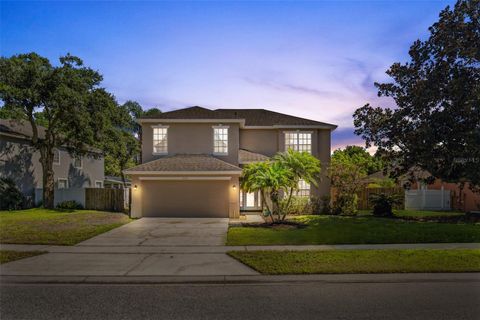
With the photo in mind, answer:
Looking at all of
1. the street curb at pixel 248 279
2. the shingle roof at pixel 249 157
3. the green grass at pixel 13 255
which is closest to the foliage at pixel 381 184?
the shingle roof at pixel 249 157

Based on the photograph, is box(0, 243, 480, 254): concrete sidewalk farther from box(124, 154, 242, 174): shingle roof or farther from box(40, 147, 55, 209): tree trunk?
box(40, 147, 55, 209): tree trunk

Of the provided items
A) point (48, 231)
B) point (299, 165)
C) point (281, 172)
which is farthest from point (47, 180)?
point (299, 165)

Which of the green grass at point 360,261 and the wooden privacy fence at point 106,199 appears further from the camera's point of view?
the wooden privacy fence at point 106,199

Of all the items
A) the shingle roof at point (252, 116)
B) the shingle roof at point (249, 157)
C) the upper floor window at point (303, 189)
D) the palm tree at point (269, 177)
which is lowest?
the upper floor window at point (303, 189)

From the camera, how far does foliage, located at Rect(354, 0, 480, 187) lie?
17.6 m

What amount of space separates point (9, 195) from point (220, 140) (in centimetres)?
1516

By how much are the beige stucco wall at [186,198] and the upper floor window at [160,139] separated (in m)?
3.36

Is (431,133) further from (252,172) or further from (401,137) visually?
(252,172)

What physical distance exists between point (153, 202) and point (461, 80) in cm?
1662

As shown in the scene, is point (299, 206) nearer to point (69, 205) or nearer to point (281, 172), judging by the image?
point (281, 172)

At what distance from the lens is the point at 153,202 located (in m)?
22.5

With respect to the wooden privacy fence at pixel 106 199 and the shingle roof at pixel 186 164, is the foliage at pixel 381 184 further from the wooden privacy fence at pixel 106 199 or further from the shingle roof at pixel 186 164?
the wooden privacy fence at pixel 106 199

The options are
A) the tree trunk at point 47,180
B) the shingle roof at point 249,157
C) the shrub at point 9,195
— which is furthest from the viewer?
the tree trunk at point 47,180

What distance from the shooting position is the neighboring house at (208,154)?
22.2m
